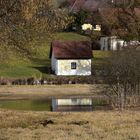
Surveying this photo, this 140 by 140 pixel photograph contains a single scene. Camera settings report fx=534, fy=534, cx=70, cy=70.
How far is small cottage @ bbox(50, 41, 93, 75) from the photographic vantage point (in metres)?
71.1

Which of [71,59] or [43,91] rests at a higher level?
[71,59]

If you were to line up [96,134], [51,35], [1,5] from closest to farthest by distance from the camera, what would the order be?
[96,134], [1,5], [51,35]

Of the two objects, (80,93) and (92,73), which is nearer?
(80,93)

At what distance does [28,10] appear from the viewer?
18.6 meters

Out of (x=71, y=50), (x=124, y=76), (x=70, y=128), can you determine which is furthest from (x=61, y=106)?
(x=71, y=50)

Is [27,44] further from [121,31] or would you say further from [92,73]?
[92,73]

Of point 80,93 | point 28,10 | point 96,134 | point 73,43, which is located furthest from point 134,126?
point 73,43

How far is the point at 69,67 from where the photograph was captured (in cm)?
7188

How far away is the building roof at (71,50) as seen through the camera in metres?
71.9

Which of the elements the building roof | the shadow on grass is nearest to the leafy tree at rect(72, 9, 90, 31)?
the shadow on grass

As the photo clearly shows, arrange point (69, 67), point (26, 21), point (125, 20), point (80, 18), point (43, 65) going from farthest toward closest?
point (80, 18), point (43, 65), point (69, 67), point (125, 20), point (26, 21)

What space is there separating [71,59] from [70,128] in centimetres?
5516

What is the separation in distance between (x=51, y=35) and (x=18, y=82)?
3844cm

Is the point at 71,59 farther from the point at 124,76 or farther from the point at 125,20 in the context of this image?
the point at 124,76
